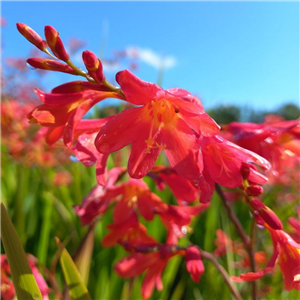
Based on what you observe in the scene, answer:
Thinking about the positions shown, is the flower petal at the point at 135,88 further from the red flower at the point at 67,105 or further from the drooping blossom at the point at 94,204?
the drooping blossom at the point at 94,204

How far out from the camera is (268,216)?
0.50m

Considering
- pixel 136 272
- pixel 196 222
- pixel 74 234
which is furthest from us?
pixel 196 222

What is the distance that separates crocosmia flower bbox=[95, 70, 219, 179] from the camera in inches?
18.6

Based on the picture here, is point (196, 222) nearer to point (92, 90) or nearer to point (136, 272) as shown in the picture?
point (136, 272)

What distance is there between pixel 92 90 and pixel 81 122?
0.26 feet

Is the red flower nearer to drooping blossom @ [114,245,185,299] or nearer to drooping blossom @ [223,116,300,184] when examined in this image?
drooping blossom @ [223,116,300,184]

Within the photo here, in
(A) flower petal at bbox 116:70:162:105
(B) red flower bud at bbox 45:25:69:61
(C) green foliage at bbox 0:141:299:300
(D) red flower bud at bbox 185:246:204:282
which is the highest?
(B) red flower bud at bbox 45:25:69:61

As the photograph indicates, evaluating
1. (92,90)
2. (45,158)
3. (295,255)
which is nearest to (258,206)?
(295,255)

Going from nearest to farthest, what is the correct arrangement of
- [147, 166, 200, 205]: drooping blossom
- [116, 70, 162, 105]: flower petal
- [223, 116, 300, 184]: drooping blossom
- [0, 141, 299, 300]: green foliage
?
[116, 70, 162, 105]: flower petal
[223, 116, 300, 184]: drooping blossom
[147, 166, 200, 205]: drooping blossom
[0, 141, 299, 300]: green foliage

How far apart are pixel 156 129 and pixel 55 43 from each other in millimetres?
232

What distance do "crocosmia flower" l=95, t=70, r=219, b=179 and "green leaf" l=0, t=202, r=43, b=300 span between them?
187 mm

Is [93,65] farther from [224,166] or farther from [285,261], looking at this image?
[285,261]

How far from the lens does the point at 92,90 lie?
0.58 metres

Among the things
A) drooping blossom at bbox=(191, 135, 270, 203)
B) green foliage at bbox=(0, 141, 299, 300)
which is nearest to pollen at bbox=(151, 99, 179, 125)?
drooping blossom at bbox=(191, 135, 270, 203)
